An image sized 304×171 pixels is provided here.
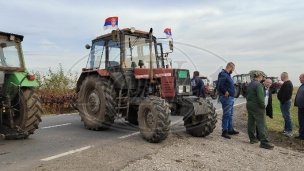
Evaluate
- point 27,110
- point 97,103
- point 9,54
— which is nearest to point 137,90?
point 97,103

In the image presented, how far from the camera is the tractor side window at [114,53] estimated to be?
7.59m

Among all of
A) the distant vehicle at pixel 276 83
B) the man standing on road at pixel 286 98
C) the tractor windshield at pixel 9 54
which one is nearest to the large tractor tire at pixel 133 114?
the tractor windshield at pixel 9 54

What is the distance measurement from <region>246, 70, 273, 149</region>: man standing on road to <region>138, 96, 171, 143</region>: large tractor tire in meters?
2.11

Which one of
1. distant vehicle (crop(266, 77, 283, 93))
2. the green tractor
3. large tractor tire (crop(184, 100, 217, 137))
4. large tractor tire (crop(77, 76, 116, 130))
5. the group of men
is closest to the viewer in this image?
the green tractor

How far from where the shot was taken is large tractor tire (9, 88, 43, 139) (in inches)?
239

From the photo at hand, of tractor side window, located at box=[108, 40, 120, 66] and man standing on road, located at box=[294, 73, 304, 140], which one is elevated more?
tractor side window, located at box=[108, 40, 120, 66]

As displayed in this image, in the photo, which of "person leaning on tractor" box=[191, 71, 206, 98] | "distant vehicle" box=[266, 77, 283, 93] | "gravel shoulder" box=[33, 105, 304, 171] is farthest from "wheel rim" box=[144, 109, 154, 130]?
"distant vehicle" box=[266, 77, 283, 93]

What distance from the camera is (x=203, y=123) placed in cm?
671

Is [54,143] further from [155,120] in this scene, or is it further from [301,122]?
[301,122]

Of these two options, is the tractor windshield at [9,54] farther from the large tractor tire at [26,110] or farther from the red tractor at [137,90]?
the red tractor at [137,90]

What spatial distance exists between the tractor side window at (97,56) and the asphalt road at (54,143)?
1.84 meters

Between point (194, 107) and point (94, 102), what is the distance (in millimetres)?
2921

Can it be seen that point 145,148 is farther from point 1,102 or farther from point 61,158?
point 1,102

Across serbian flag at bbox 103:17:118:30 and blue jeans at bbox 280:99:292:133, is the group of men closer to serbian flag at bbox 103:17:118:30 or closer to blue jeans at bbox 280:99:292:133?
blue jeans at bbox 280:99:292:133
